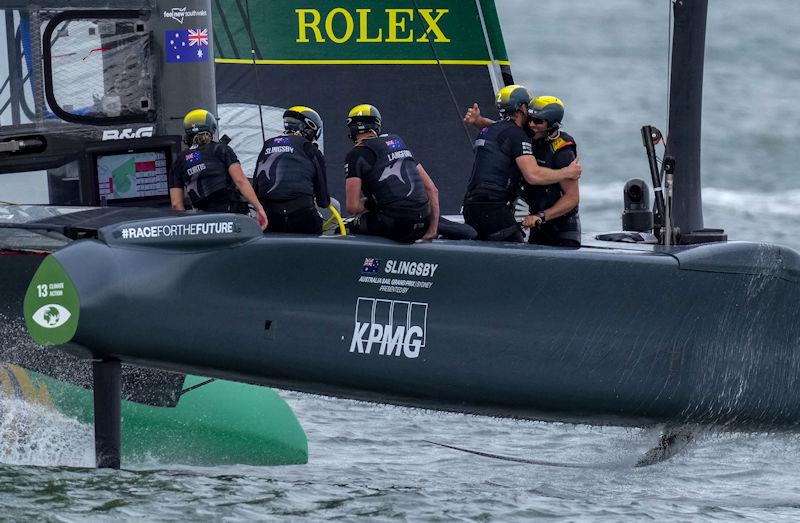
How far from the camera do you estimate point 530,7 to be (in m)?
33.9

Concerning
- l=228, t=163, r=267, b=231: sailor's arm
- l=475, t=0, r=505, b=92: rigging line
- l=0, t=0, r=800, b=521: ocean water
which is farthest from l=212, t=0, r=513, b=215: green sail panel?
l=228, t=163, r=267, b=231: sailor's arm

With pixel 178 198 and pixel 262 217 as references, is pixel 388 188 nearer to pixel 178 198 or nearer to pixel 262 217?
pixel 262 217

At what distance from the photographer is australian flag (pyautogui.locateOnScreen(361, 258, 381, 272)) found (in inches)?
295

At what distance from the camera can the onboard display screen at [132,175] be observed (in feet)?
32.4

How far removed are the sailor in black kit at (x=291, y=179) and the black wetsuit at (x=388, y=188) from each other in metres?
0.26

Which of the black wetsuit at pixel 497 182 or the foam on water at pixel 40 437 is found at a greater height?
the black wetsuit at pixel 497 182

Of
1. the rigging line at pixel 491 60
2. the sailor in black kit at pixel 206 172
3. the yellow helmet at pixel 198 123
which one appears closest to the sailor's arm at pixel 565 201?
the sailor in black kit at pixel 206 172

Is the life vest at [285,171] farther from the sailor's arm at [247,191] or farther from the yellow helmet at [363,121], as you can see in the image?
the yellow helmet at [363,121]

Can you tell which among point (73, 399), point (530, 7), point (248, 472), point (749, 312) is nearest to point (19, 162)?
point (73, 399)

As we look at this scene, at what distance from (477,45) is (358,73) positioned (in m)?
0.90

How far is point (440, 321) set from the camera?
7434mm

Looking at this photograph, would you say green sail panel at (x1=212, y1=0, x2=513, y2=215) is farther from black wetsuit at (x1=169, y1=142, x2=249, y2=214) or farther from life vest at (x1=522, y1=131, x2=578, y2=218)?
life vest at (x1=522, y1=131, x2=578, y2=218)

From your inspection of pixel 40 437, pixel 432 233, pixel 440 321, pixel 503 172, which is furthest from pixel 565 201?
pixel 40 437

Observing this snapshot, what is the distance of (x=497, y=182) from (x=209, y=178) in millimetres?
1545
